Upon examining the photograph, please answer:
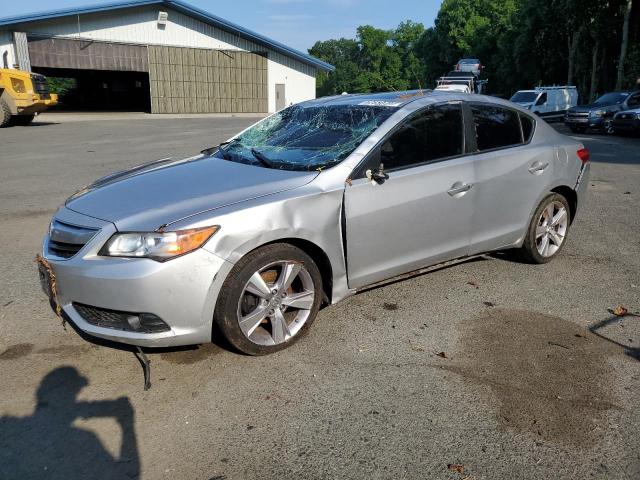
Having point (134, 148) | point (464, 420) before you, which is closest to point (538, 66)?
point (134, 148)

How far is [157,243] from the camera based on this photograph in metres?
3.13

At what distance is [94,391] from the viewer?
319 centimetres

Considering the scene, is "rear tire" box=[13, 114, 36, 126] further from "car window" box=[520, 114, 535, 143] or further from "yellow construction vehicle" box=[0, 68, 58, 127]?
"car window" box=[520, 114, 535, 143]

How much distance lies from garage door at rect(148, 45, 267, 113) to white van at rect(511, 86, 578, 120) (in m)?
17.3

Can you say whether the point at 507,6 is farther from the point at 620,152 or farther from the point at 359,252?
the point at 359,252

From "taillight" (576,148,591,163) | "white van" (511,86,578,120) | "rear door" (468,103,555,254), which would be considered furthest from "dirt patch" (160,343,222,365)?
"white van" (511,86,578,120)

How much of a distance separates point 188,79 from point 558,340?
34.7 meters

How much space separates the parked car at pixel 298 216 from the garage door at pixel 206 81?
32.1 m

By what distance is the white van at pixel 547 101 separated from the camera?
27828 millimetres

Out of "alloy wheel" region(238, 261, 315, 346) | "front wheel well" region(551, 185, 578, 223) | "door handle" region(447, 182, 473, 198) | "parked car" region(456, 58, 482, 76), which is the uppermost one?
"parked car" region(456, 58, 482, 76)

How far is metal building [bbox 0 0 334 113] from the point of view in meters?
30.0

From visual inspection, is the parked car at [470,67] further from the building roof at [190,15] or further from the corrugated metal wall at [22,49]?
the corrugated metal wall at [22,49]

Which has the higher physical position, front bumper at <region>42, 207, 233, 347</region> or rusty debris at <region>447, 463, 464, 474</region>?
front bumper at <region>42, 207, 233, 347</region>

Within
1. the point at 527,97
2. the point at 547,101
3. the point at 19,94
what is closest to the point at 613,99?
the point at 527,97
